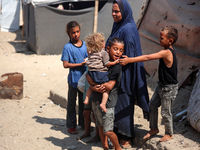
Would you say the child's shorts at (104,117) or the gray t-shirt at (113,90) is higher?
the gray t-shirt at (113,90)

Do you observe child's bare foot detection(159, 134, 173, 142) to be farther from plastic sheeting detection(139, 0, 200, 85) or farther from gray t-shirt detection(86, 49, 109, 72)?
plastic sheeting detection(139, 0, 200, 85)

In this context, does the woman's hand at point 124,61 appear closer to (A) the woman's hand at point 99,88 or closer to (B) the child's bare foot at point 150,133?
(A) the woman's hand at point 99,88

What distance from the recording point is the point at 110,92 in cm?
350

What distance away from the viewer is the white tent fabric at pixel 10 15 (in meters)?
14.0

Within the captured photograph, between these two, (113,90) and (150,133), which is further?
(150,133)

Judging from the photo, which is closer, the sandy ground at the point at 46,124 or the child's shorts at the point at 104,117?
the child's shorts at the point at 104,117

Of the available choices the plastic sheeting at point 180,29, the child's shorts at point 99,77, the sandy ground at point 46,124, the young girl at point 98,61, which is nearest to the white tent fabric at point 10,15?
the sandy ground at point 46,124

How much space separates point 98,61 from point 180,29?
242cm

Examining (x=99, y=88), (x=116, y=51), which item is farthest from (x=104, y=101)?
(x=116, y=51)

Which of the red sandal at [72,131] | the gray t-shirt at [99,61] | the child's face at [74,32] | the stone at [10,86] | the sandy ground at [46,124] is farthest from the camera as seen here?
the stone at [10,86]

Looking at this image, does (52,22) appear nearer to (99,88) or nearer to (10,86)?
(10,86)

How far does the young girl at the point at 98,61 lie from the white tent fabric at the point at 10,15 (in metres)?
11.9

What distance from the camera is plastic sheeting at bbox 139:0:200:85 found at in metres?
4.83

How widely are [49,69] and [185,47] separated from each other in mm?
4744
